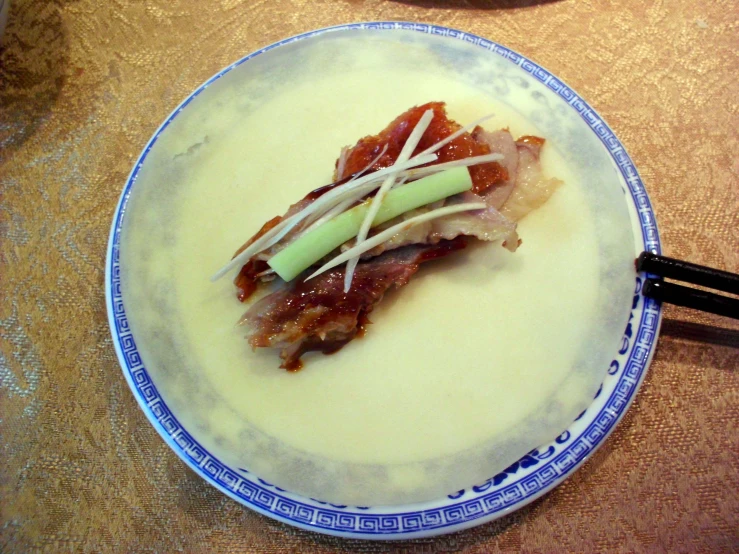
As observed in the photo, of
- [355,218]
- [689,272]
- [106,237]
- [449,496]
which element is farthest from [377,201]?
[106,237]

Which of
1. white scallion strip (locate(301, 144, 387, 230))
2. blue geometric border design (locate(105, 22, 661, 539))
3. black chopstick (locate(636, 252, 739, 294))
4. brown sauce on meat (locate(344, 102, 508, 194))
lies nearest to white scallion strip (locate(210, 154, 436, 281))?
white scallion strip (locate(301, 144, 387, 230))

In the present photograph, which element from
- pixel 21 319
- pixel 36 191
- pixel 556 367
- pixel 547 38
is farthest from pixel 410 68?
pixel 21 319

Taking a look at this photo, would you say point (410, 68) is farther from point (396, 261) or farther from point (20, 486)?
point (20, 486)

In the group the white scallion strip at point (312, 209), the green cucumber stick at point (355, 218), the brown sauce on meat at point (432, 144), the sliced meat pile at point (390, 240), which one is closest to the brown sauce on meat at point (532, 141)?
the sliced meat pile at point (390, 240)

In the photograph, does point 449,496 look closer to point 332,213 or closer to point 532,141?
point 332,213

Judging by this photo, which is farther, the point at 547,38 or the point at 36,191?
the point at 547,38

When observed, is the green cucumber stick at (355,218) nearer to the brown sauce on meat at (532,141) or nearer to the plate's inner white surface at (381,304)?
the plate's inner white surface at (381,304)
